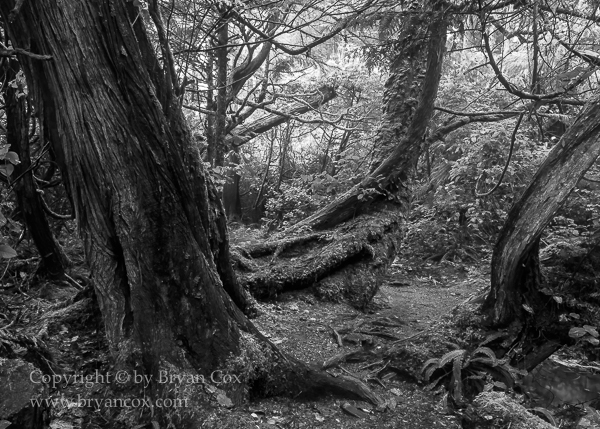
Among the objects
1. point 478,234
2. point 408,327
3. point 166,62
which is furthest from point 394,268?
point 166,62

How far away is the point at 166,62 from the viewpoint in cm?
286

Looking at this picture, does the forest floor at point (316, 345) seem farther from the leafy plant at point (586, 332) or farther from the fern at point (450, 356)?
the leafy plant at point (586, 332)

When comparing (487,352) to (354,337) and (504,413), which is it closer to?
(504,413)

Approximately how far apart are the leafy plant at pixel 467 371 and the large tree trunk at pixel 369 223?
77.3 inches

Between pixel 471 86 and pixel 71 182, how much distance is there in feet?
31.7

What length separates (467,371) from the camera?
3.40m

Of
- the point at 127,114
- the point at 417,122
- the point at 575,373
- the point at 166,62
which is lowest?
the point at 575,373

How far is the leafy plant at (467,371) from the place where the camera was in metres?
3.28

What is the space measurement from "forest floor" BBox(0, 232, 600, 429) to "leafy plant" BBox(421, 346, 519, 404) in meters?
0.12

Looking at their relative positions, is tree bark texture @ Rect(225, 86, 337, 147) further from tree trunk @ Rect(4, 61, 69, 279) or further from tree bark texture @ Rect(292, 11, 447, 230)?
tree trunk @ Rect(4, 61, 69, 279)

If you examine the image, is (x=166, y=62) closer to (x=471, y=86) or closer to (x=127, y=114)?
(x=127, y=114)

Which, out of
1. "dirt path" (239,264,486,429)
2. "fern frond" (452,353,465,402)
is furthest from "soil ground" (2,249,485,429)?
"fern frond" (452,353,465,402)

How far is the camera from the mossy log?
4973 millimetres

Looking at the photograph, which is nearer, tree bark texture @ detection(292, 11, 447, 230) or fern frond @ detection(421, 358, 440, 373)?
fern frond @ detection(421, 358, 440, 373)
